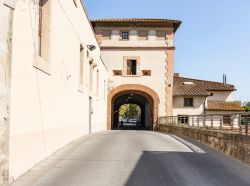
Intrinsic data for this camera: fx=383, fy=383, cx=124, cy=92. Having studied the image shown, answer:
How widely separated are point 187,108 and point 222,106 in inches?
335

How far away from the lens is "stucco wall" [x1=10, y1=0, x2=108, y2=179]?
24.8 feet

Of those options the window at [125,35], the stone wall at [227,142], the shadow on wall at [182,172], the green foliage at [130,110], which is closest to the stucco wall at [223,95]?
the window at [125,35]

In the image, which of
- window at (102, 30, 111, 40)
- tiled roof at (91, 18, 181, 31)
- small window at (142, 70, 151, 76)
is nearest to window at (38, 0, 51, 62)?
small window at (142, 70, 151, 76)

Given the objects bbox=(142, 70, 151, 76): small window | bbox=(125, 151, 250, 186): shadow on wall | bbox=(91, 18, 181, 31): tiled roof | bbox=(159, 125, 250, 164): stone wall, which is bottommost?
bbox=(125, 151, 250, 186): shadow on wall

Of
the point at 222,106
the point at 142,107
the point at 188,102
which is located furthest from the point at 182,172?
the point at 142,107

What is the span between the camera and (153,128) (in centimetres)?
3506

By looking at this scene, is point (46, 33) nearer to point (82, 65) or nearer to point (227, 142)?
point (227, 142)

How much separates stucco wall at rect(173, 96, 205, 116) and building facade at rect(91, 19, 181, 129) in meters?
3.28

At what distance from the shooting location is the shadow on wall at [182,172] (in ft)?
26.5

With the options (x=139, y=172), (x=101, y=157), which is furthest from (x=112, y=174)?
(x=101, y=157)

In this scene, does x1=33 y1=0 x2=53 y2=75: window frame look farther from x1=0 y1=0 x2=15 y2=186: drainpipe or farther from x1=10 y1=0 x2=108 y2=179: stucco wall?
x1=0 y1=0 x2=15 y2=186: drainpipe

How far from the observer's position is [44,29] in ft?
33.9

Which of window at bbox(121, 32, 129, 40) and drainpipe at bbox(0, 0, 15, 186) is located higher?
window at bbox(121, 32, 129, 40)

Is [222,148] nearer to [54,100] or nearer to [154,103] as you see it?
[54,100]
